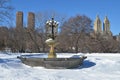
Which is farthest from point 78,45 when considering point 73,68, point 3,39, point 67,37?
point 73,68

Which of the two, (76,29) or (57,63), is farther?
(76,29)

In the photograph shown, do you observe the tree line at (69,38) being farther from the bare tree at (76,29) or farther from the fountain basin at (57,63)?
the fountain basin at (57,63)

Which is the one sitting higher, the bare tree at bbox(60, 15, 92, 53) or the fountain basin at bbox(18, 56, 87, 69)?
the bare tree at bbox(60, 15, 92, 53)

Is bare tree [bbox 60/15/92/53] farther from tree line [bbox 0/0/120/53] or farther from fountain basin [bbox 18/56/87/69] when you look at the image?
fountain basin [bbox 18/56/87/69]

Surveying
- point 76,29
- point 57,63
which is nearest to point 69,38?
point 76,29

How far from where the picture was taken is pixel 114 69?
2125 cm

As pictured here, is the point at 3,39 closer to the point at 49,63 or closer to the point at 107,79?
the point at 49,63

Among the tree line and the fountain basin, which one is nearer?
the fountain basin

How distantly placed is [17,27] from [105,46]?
21459 millimetres

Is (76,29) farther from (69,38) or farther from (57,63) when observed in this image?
(57,63)

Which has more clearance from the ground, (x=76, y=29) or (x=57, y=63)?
(x=76, y=29)

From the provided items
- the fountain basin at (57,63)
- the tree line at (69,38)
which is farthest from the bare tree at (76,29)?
the fountain basin at (57,63)

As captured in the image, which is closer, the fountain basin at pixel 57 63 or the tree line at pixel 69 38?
the fountain basin at pixel 57 63

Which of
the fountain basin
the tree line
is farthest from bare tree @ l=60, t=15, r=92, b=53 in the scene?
the fountain basin
